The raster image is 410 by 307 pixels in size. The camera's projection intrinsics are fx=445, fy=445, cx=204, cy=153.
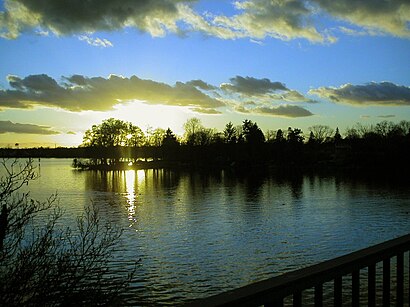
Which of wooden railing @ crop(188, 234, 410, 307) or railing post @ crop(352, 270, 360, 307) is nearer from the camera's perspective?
wooden railing @ crop(188, 234, 410, 307)

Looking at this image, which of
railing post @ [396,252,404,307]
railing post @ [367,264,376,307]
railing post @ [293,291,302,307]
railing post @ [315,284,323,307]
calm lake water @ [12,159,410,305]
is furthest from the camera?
calm lake water @ [12,159,410,305]

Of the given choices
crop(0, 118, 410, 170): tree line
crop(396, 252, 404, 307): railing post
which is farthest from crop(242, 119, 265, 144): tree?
crop(396, 252, 404, 307): railing post

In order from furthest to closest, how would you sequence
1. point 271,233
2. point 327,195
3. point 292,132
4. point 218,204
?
1. point 292,132
2. point 327,195
3. point 218,204
4. point 271,233

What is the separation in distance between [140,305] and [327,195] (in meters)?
38.5

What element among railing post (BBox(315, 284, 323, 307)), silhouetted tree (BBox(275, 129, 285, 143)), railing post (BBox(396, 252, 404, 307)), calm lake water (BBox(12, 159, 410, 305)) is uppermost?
silhouetted tree (BBox(275, 129, 285, 143))

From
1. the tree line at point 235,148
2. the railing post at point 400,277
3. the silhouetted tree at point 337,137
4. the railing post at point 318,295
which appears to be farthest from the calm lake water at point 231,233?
the silhouetted tree at point 337,137

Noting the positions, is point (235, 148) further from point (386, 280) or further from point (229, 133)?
point (386, 280)

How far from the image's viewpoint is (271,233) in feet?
90.7

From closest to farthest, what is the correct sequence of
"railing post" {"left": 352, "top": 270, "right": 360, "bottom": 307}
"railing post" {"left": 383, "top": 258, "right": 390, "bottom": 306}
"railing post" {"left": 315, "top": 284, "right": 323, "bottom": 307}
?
"railing post" {"left": 315, "top": 284, "right": 323, "bottom": 307}
"railing post" {"left": 352, "top": 270, "right": 360, "bottom": 307}
"railing post" {"left": 383, "top": 258, "right": 390, "bottom": 306}

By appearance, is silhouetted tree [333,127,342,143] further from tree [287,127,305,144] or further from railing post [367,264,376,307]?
railing post [367,264,376,307]

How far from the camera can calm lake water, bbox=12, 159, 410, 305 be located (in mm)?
18203

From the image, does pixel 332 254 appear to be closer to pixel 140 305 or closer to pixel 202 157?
pixel 140 305

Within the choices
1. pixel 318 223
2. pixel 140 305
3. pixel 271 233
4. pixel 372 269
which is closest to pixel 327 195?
pixel 318 223

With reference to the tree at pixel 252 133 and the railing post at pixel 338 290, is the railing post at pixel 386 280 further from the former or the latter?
the tree at pixel 252 133
